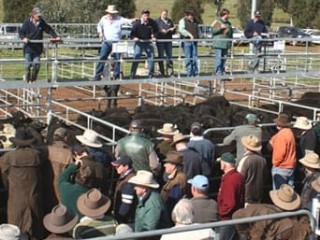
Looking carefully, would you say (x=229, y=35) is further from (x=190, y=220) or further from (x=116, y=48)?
(x=190, y=220)

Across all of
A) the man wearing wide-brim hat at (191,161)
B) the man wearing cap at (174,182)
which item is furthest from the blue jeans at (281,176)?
the man wearing cap at (174,182)

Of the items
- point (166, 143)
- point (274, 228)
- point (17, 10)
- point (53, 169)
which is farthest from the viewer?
point (17, 10)

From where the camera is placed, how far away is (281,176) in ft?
33.4

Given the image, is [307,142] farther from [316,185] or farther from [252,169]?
[316,185]

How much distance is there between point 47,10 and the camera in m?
39.9

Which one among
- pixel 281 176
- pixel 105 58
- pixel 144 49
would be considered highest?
pixel 144 49

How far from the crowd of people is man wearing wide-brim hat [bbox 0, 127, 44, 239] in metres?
0.01

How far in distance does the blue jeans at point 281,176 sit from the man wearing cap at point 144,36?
17.8 ft

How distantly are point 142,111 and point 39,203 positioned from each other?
224 inches

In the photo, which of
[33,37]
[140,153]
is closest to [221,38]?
[33,37]

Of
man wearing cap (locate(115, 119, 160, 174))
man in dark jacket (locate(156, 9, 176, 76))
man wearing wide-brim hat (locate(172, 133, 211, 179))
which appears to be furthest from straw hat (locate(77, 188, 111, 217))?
man in dark jacket (locate(156, 9, 176, 76))

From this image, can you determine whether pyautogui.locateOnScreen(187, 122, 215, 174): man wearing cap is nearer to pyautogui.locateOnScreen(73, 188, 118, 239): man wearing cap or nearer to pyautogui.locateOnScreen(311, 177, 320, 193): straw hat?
pyautogui.locateOnScreen(311, 177, 320, 193): straw hat

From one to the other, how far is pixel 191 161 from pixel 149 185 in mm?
2222

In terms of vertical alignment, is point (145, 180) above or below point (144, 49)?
below
